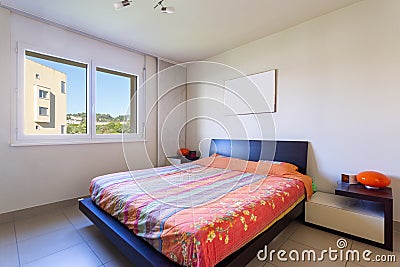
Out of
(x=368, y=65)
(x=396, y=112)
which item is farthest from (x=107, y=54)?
(x=396, y=112)

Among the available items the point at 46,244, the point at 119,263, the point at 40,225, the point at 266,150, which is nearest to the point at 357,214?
the point at 266,150

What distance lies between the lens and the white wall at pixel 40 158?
2332 millimetres

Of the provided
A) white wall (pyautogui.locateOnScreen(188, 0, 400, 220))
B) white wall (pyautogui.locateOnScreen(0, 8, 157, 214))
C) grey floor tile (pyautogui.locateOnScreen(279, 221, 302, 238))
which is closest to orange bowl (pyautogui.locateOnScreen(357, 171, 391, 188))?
white wall (pyautogui.locateOnScreen(188, 0, 400, 220))

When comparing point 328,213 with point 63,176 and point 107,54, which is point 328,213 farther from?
point 107,54

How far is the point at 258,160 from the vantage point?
2953 millimetres

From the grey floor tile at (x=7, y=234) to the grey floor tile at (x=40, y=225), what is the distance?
0.13ft

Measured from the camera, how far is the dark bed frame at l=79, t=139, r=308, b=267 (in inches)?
50.2

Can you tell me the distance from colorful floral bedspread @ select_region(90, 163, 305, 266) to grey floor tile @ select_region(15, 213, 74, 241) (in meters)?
0.60

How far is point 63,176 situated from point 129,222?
185 centimetres

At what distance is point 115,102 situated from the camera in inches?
133

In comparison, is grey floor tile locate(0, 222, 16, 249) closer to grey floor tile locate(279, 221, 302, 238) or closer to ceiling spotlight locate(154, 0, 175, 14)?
grey floor tile locate(279, 221, 302, 238)

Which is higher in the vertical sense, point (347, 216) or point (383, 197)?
point (383, 197)

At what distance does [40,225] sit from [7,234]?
0.27m

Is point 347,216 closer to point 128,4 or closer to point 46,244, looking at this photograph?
point 46,244
